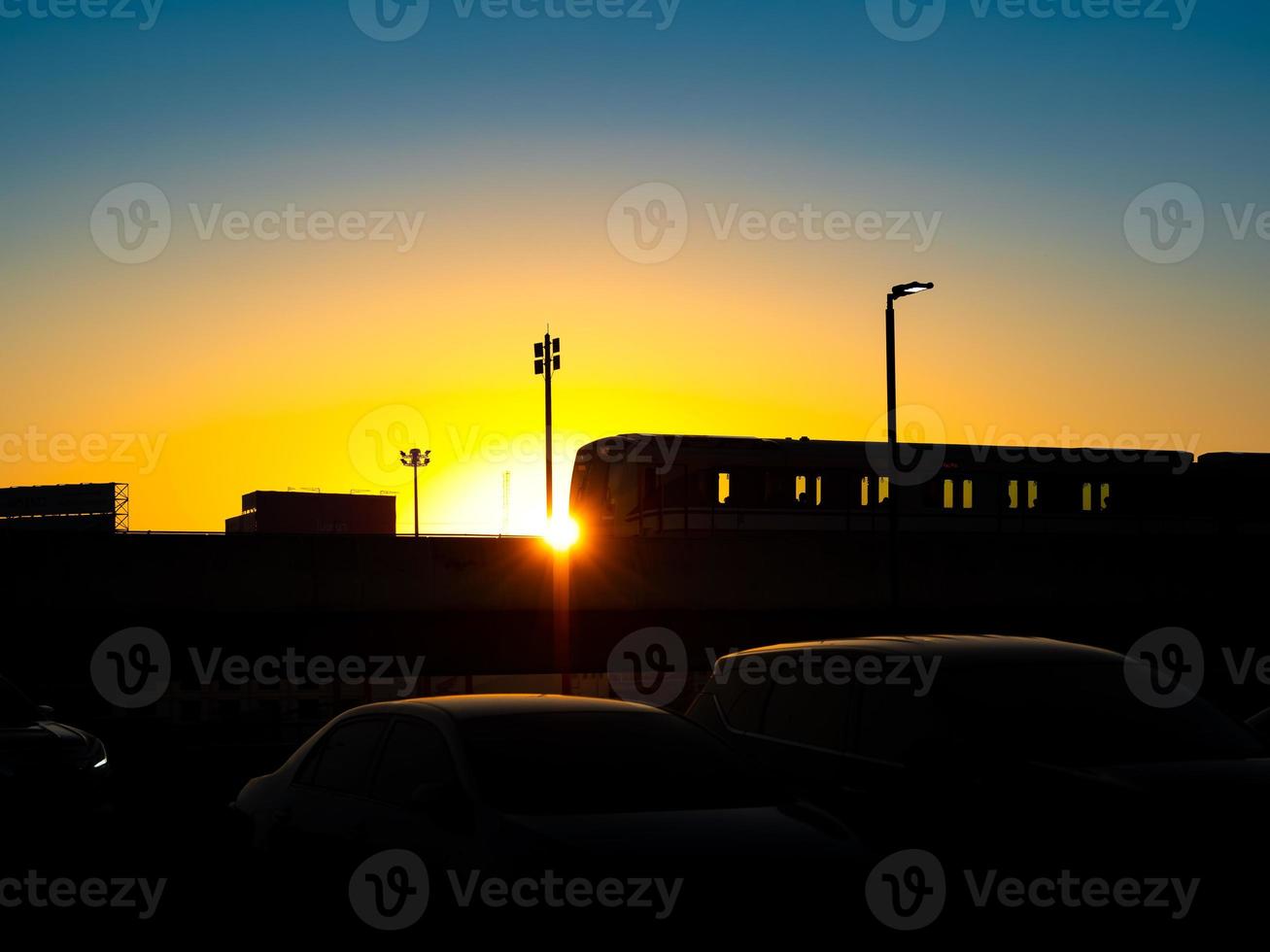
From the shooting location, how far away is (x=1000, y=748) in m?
7.35

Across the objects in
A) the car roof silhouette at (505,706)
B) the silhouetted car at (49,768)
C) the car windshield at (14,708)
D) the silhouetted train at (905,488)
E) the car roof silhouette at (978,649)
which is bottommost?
the silhouetted car at (49,768)

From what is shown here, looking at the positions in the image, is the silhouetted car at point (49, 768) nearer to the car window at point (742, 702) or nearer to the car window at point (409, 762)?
the car window at point (742, 702)

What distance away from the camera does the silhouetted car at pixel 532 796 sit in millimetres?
5988

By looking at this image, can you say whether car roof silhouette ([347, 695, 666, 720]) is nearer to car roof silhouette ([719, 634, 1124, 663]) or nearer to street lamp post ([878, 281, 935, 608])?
car roof silhouette ([719, 634, 1124, 663])

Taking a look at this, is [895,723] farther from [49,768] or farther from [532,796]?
[49,768]

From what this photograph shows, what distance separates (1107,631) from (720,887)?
1175 inches

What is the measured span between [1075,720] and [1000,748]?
22.3 inches

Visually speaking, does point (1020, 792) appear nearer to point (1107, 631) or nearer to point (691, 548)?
point (691, 548)

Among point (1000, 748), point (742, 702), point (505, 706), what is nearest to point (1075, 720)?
point (1000, 748)

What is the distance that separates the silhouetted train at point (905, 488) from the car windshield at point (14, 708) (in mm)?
24666

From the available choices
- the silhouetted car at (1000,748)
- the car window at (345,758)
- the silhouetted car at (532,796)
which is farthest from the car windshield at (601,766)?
the car window at (345,758)

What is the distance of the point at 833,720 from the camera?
330 inches

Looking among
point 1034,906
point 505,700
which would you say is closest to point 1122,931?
point 1034,906

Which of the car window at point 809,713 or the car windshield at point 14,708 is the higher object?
the car window at point 809,713
